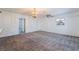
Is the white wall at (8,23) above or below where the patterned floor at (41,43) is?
above

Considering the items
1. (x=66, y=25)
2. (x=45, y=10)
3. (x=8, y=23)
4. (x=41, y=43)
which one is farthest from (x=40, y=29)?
(x=8, y=23)

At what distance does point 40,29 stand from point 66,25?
545 millimetres

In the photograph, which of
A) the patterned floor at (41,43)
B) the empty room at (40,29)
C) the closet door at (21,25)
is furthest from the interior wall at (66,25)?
the closet door at (21,25)

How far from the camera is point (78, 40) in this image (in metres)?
1.94

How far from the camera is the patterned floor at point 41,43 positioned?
197 cm

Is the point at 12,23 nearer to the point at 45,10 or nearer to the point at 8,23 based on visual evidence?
the point at 8,23

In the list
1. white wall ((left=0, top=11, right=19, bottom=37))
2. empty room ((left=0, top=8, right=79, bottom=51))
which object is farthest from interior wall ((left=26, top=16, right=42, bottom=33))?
white wall ((left=0, top=11, right=19, bottom=37))

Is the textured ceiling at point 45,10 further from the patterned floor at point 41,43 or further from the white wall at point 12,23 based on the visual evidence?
the patterned floor at point 41,43

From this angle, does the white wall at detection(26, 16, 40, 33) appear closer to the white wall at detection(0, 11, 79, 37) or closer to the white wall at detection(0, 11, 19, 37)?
the white wall at detection(0, 11, 79, 37)

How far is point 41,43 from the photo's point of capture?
1994mm

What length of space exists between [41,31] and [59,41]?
0.43 m

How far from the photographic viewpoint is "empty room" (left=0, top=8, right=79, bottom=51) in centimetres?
196
